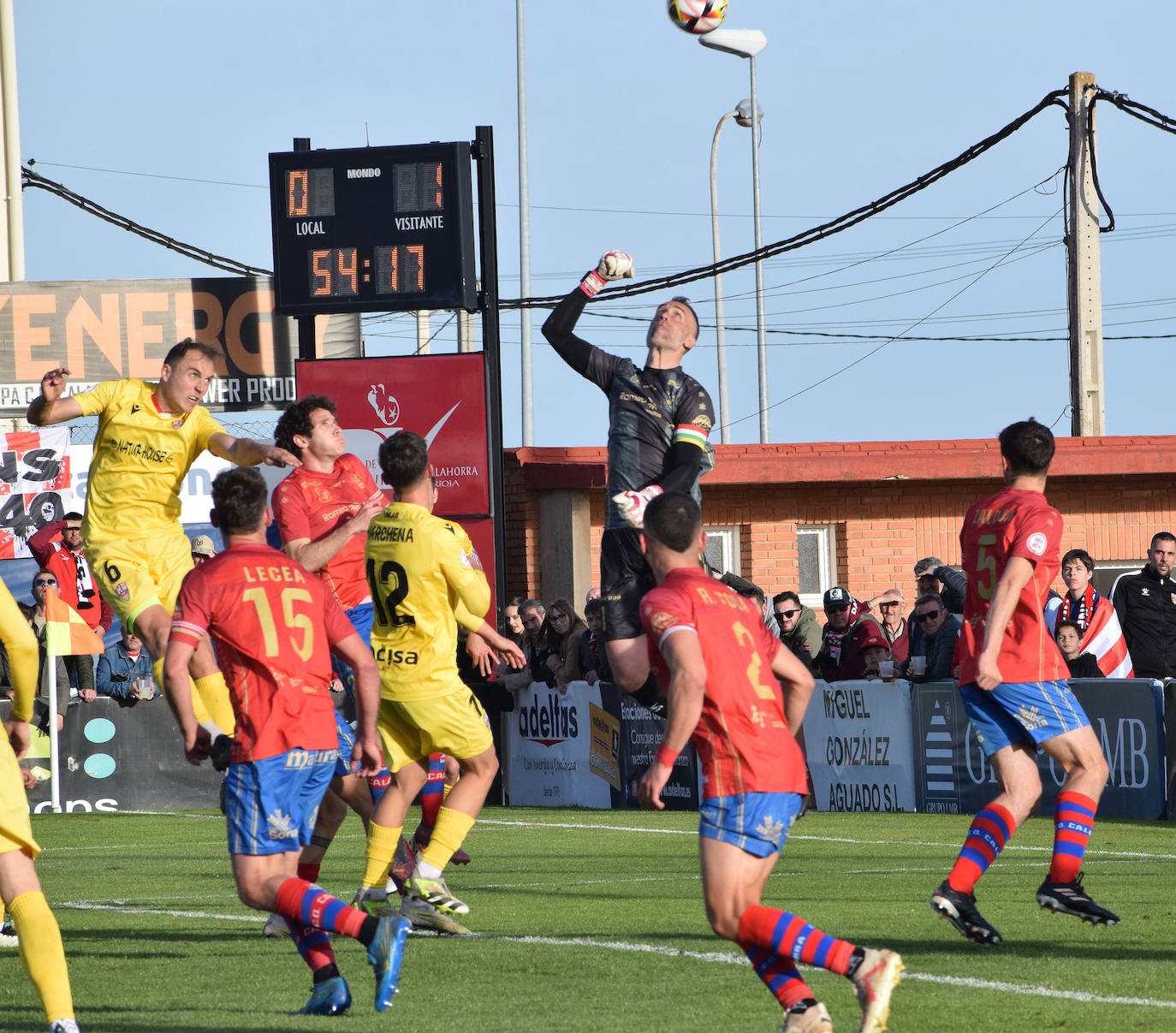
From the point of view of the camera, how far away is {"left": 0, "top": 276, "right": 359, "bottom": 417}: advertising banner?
88.5 ft

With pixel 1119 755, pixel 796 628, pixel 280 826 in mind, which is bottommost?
pixel 1119 755

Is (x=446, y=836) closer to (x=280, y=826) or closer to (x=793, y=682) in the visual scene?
(x=280, y=826)

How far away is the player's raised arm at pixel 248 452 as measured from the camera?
324 inches

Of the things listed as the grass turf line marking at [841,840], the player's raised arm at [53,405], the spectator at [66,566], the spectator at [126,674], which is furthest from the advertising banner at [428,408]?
the player's raised arm at [53,405]

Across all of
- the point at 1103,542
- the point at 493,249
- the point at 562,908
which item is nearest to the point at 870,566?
the point at 1103,542

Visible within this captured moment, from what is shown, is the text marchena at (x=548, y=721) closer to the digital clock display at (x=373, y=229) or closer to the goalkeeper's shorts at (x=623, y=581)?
the digital clock display at (x=373, y=229)

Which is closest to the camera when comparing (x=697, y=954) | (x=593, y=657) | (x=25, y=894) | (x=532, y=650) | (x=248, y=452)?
(x=25, y=894)

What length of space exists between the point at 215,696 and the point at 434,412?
45.1 ft

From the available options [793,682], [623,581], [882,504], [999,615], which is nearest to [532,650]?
[882,504]

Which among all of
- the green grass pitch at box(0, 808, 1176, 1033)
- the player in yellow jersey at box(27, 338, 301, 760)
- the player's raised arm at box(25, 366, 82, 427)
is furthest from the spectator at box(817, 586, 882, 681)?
the player's raised arm at box(25, 366, 82, 427)

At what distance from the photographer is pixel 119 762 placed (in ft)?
60.7

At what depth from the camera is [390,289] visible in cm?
2130

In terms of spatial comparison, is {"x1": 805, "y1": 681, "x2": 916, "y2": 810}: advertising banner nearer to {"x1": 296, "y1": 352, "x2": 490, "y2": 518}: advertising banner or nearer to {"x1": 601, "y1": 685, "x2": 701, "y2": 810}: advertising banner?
{"x1": 601, "y1": 685, "x2": 701, "y2": 810}: advertising banner

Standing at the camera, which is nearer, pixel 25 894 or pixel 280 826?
pixel 25 894
